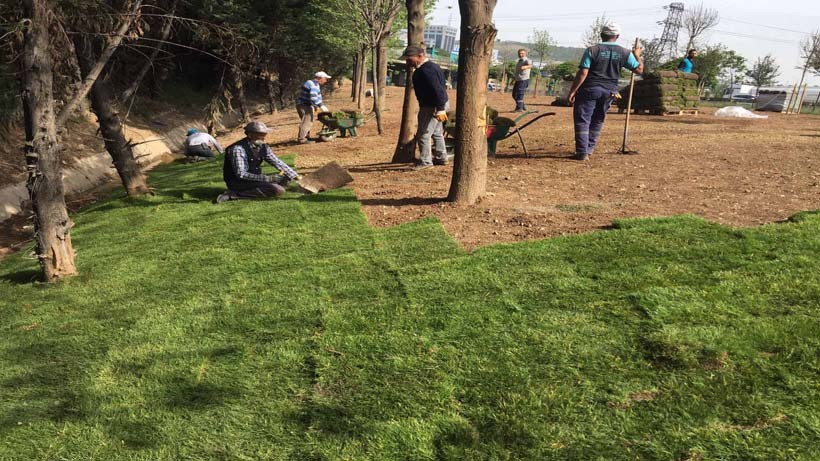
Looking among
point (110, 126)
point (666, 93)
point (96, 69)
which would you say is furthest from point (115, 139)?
point (666, 93)

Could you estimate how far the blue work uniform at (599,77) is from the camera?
805cm

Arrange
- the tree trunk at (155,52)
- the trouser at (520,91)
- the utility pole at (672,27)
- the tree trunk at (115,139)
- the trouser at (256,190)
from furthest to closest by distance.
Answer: the utility pole at (672,27)
the trouser at (520,91)
the tree trunk at (115,139)
the tree trunk at (155,52)
the trouser at (256,190)

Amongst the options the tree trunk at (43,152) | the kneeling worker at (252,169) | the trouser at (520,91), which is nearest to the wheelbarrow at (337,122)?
the kneeling worker at (252,169)

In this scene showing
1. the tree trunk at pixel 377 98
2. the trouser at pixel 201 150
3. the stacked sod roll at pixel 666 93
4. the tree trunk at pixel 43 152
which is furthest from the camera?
the stacked sod roll at pixel 666 93

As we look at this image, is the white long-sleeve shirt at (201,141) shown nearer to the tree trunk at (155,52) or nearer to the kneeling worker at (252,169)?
the tree trunk at (155,52)

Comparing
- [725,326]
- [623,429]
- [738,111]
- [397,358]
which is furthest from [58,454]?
[738,111]

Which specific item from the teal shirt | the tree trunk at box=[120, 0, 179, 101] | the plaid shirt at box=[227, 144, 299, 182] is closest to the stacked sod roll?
the teal shirt

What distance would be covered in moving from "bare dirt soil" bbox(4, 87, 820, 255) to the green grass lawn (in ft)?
1.99

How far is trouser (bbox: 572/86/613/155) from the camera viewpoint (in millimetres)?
8172

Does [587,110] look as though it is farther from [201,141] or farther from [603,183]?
[201,141]

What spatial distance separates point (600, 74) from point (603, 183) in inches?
83.5

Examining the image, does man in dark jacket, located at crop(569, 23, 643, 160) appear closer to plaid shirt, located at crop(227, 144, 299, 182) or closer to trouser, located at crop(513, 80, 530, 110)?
plaid shirt, located at crop(227, 144, 299, 182)

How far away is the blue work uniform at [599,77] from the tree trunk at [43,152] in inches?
268

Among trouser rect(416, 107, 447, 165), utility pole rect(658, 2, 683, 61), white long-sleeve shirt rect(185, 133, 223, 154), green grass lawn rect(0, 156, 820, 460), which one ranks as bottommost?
green grass lawn rect(0, 156, 820, 460)
